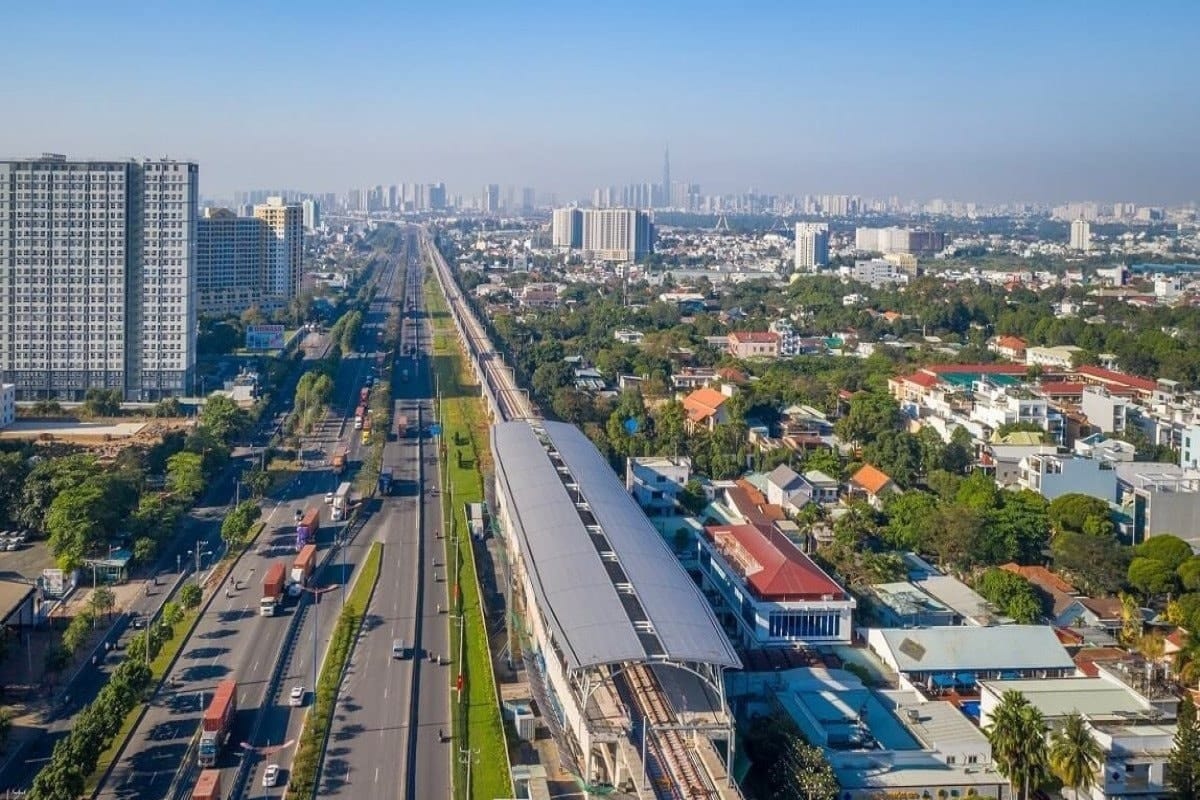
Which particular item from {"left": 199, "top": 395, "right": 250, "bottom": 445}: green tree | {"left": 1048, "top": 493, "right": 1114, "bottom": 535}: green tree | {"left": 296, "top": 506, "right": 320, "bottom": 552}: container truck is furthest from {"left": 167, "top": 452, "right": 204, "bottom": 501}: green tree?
{"left": 1048, "top": 493, "right": 1114, "bottom": 535}: green tree

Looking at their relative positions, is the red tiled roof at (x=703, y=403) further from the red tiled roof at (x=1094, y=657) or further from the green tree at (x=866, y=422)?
the red tiled roof at (x=1094, y=657)

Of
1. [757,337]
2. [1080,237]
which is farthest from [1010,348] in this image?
[1080,237]

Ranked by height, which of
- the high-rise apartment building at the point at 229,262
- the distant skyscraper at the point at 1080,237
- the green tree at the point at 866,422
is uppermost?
the distant skyscraper at the point at 1080,237

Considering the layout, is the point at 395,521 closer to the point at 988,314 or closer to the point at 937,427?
the point at 937,427

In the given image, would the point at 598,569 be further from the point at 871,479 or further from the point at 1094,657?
the point at 871,479

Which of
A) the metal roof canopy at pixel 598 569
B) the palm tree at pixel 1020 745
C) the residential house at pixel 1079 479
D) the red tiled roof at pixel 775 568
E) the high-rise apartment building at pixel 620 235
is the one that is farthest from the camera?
the high-rise apartment building at pixel 620 235

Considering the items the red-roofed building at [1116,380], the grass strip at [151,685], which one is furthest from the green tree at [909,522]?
the red-roofed building at [1116,380]
